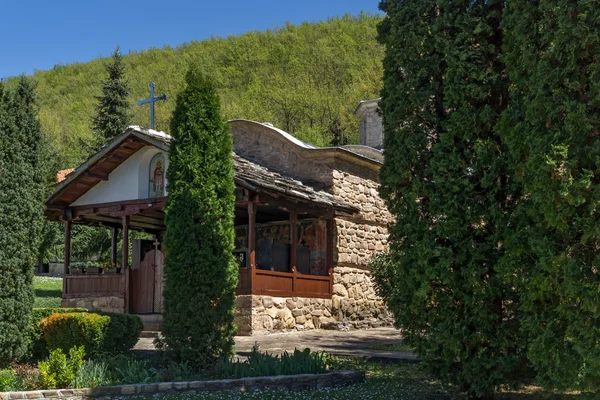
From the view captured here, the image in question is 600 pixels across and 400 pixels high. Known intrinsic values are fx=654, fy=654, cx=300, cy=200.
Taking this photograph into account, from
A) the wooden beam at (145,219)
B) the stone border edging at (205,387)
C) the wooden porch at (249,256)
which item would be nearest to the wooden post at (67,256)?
the wooden porch at (249,256)

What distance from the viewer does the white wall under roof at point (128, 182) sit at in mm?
16000

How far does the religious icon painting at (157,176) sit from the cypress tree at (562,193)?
1105 cm

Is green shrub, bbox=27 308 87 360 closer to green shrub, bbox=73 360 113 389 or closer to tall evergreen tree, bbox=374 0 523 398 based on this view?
green shrub, bbox=73 360 113 389

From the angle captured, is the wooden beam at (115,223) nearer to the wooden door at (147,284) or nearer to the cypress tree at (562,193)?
the wooden door at (147,284)

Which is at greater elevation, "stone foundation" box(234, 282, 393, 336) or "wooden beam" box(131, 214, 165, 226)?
"wooden beam" box(131, 214, 165, 226)

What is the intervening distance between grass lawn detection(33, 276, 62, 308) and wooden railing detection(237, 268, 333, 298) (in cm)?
844

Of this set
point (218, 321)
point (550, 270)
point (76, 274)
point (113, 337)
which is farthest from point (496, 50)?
point (76, 274)

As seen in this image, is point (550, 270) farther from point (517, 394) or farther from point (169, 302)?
point (169, 302)

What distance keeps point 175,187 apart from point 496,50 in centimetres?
474

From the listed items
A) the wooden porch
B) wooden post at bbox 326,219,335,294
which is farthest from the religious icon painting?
wooden post at bbox 326,219,335,294

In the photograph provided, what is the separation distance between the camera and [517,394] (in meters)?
7.18

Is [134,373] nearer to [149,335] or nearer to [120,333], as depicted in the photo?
[120,333]

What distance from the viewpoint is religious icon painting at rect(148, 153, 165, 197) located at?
15.7 m

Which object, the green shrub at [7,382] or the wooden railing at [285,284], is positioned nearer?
the green shrub at [7,382]
